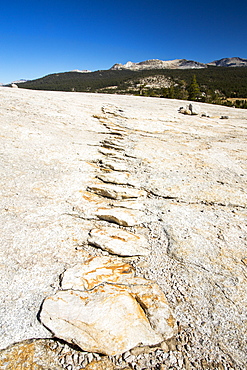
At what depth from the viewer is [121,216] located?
13.9 ft

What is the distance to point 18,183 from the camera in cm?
504

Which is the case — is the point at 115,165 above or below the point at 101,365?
above

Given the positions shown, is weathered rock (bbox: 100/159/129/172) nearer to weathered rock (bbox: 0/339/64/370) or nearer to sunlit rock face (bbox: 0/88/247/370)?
sunlit rock face (bbox: 0/88/247/370)

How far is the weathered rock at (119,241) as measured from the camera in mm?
3387

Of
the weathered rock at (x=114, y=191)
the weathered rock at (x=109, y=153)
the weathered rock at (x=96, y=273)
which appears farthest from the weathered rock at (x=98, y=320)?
the weathered rock at (x=109, y=153)

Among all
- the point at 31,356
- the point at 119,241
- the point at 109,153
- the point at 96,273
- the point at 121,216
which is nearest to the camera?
the point at 31,356

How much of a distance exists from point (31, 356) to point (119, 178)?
443 cm

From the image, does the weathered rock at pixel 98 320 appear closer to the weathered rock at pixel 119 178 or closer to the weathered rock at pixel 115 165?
the weathered rock at pixel 119 178

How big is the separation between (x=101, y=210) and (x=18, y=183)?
2.20 metres

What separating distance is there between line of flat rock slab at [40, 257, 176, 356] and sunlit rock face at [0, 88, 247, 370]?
0.01m

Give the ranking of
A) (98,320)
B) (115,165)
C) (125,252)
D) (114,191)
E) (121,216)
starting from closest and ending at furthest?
(98,320), (125,252), (121,216), (114,191), (115,165)

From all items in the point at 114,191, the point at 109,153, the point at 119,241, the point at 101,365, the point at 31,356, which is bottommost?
the point at 101,365

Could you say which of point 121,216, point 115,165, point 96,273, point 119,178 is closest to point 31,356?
point 96,273

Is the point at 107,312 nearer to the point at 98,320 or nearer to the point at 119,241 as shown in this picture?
the point at 98,320
